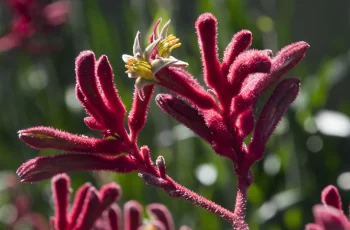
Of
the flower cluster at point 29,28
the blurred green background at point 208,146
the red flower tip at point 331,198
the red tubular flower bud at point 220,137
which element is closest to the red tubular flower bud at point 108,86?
A: the red tubular flower bud at point 220,137

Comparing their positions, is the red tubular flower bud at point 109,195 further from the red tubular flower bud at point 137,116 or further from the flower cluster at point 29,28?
the flower cluster at point 29,28

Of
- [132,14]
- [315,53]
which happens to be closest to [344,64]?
[315,53]

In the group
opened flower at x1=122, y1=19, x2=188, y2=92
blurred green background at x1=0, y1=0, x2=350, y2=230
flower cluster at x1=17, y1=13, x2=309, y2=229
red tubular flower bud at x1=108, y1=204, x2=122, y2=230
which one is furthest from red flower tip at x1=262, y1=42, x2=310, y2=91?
blurred green background at x1=0, y1=0, x2=350, y2=230

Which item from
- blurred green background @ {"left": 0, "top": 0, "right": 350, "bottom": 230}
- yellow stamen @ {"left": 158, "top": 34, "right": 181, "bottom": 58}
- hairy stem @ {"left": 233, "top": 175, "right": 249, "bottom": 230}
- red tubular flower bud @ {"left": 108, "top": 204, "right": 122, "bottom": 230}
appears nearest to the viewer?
hairy stem @ {"left": 233, "top": 175, "right": 249, "bottom": 230}

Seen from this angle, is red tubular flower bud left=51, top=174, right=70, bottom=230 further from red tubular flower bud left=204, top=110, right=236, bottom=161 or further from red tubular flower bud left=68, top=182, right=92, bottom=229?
red tubular flower bud left=204, top=110, right=236, bottom=161

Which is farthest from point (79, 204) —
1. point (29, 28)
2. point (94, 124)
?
point (29, 28)

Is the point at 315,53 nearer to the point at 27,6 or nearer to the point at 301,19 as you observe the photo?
the point at 301,19

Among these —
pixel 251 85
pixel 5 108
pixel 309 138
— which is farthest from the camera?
pixel 5 108
